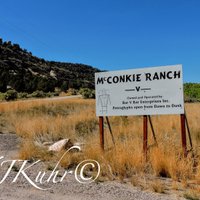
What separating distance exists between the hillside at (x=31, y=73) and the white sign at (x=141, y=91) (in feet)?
141

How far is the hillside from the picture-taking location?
56.4 meters

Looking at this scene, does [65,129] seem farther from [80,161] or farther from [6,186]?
[6,186]

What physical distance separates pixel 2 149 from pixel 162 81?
5.21m

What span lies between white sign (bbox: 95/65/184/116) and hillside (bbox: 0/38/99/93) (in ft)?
141

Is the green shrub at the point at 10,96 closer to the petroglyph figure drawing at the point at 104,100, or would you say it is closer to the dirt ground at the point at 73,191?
the petroglyph figure drawing at the point at 104,100

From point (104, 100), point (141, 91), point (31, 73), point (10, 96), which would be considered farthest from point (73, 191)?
point (31, 73)

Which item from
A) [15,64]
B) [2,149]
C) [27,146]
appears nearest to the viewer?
[27,146]

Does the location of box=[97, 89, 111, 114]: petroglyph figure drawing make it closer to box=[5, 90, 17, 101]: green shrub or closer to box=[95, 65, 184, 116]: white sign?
box=[95, 65, 184, 116]: white sign

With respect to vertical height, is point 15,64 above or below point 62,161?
above

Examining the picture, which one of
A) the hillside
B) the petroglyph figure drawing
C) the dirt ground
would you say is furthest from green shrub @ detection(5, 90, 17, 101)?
the dirt ground

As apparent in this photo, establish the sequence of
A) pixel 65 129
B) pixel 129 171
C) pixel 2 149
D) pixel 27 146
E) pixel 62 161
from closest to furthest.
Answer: pixel 129 171 → pixel 62 161 → pixel 27 146 → pixel 2 149 → pixel 65 129

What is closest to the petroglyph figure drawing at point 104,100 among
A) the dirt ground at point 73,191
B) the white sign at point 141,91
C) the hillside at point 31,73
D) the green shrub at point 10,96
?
the white sign at point 141,91

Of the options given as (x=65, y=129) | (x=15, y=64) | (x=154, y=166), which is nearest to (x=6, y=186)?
(x=154, y=166)

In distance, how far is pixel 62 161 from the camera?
816 cm
